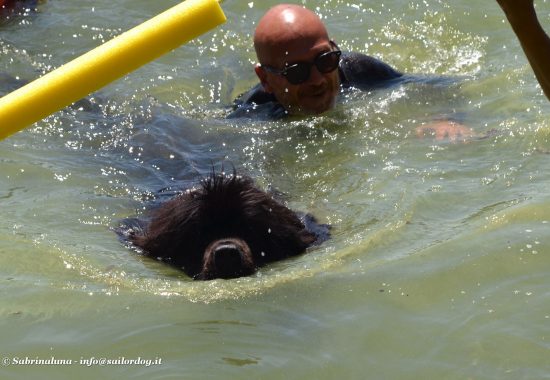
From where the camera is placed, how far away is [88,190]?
5.78m

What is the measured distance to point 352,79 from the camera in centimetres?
732

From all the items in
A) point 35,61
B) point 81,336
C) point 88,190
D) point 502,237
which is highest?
point 35,61

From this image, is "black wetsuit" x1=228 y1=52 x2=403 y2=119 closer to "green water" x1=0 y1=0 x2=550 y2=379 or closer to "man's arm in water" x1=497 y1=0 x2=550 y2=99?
"green water" x1=0 y1=0 x2=550 y2=379

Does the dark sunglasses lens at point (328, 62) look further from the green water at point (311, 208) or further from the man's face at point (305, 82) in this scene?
the green water at point (311, 208)

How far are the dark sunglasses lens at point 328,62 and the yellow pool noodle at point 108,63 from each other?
3680 millimetres

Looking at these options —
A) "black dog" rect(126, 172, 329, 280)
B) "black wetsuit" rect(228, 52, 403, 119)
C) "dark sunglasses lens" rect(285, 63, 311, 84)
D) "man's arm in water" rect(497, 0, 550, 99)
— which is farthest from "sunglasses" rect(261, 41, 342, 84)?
"man's arm in water" rect(497, 0, 550, 99)

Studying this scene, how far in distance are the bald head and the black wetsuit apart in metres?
0.35

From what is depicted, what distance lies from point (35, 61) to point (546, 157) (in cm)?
438

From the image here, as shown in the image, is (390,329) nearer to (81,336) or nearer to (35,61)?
(81,336)

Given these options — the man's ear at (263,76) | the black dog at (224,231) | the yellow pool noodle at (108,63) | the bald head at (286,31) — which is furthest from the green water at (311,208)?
the yellow pool noodle at (108,63)

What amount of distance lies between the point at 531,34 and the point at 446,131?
12.4 ft

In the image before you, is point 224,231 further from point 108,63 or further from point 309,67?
point 309,67

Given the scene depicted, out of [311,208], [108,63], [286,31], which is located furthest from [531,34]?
[286,31]

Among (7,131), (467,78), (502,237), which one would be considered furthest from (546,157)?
(7,131)
